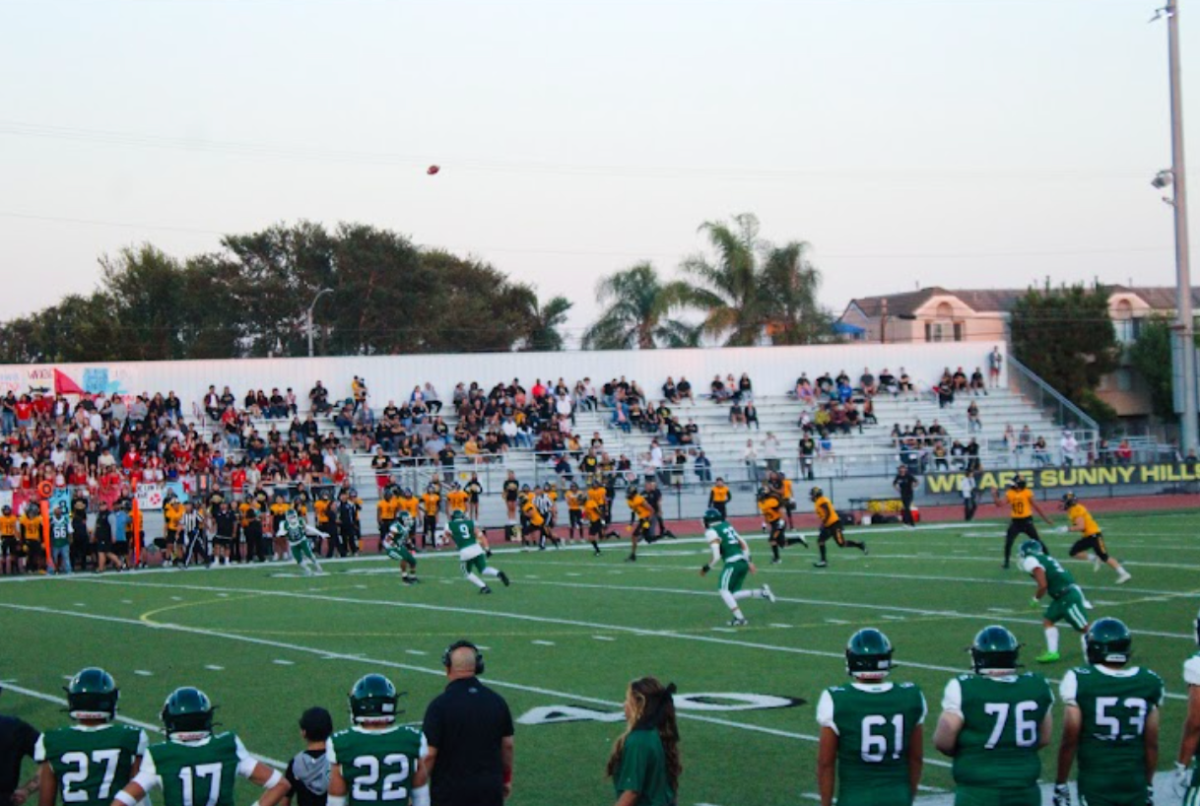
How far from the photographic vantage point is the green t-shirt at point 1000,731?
6.66 metres

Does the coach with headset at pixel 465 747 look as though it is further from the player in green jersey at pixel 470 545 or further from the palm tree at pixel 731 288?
the palm tree at pixel 731 288

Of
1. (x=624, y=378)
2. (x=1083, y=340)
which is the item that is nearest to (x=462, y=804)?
(x=624, y=378)

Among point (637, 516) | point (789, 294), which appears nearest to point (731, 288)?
point (789, 294)

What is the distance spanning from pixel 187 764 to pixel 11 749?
116 centimetres

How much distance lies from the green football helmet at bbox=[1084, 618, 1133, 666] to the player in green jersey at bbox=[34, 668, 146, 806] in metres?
4.14

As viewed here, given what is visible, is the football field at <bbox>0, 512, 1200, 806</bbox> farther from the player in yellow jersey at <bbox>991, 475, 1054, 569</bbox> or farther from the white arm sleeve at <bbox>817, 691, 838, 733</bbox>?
the white arm sleeve at <bbox>817, 691, 838, 733</bbox>

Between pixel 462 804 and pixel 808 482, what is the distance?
33.2 m

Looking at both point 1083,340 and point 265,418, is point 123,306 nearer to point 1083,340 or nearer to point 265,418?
point 265,418

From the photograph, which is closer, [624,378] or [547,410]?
[547,410]

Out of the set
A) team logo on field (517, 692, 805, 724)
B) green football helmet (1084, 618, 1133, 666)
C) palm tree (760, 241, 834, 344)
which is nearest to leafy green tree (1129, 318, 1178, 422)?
palm tree (760, 241, 834, 344)

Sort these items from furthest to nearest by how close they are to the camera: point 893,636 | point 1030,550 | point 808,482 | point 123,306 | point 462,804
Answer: point 123,306, point 808,482, point 893,636, point 1030,550, point 462,804

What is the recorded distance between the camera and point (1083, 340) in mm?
64188

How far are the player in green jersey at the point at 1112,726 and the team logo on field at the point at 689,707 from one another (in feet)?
19.0

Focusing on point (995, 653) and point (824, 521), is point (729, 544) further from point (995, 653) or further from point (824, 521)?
point (995, 653)
